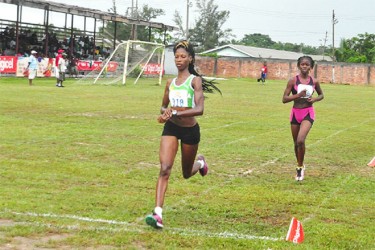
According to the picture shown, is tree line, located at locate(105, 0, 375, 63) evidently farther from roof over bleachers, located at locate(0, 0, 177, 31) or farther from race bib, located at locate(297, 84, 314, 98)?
race bib, located at locate(297, 84, 314, 98)

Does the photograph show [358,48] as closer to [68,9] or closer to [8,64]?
[68,9]

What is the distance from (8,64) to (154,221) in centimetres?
3422

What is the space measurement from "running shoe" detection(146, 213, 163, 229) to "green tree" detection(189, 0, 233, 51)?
115 m

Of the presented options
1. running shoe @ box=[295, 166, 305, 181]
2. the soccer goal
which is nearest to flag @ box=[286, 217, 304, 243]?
running shoe @ box=[295, 166, 305, 181]

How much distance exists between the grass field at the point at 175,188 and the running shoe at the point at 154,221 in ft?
0.40

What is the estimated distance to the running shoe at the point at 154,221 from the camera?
702 cm

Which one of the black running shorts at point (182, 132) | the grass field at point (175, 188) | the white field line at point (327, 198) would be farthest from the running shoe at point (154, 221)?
the white field line at point (327, 198)

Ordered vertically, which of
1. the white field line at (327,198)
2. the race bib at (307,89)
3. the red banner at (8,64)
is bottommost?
the white field line at (327,198)

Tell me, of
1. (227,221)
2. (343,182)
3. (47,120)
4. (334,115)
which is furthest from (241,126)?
(227,221)

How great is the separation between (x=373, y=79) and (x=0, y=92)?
48911 mm

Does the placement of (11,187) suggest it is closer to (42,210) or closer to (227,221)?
(42,210)

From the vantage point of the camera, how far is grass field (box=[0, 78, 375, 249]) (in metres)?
6.95

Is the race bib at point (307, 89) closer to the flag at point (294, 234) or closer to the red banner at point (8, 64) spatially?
the flag at point (294, 234)

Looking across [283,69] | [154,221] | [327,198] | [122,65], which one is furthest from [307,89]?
[283,69]
